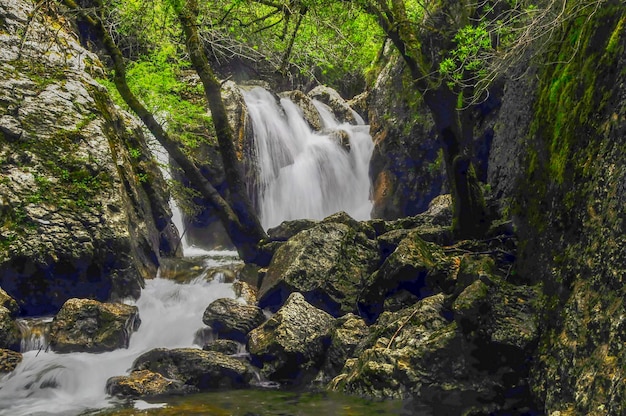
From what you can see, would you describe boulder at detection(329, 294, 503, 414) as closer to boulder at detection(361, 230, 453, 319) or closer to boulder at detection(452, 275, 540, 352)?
boulder at detection(452, 275, 540, 352)

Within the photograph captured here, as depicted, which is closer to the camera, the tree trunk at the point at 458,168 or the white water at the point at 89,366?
the white water at the point at 89,366

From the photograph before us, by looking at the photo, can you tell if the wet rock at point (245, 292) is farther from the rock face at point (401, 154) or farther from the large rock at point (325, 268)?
the rock face at point (401, 154)

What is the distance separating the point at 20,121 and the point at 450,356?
10300mm

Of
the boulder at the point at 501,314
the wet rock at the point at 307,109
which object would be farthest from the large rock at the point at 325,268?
the wet rock at the point at 307,109

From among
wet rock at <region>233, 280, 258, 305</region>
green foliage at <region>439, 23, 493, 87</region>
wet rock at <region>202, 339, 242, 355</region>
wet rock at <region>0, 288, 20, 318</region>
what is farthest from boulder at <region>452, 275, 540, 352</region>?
wet rock at <region>0, 288, 20, 318</region>

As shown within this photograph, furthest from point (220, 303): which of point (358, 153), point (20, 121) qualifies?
point (358, 153)

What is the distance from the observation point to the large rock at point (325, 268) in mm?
9906

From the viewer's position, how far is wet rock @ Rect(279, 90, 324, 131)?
24.6 m

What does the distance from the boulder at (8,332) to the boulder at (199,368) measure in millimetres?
2336

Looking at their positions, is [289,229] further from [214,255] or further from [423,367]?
[423,367]

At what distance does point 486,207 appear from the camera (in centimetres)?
920

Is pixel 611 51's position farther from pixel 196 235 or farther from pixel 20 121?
pixel 196 235

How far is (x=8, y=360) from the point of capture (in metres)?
8.17

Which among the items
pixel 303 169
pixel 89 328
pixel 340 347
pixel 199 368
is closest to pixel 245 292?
pixel 89 328
